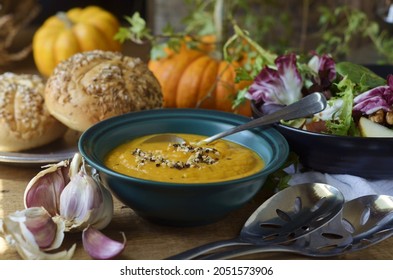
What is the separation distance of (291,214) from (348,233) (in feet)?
0.40

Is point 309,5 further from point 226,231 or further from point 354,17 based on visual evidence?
point 226,231

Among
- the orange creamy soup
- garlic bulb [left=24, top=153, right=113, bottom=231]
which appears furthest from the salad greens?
garlic bulb [left=24, top=153, right=113, bottom=231]

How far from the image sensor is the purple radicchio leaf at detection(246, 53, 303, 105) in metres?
1.51

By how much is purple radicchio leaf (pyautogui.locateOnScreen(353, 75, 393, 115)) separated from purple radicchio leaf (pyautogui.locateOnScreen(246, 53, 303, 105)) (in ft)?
0.60

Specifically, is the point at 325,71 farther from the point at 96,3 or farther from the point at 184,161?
the point at 96,3

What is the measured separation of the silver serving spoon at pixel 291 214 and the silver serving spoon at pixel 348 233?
0.02m

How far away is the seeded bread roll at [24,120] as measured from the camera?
1.56 m

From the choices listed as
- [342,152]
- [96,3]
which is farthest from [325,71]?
[96,3]

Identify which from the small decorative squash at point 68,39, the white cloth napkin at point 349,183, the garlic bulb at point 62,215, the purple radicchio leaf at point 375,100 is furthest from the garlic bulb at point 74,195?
the small decorative squash at point 68,39

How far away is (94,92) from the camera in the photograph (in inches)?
62.6

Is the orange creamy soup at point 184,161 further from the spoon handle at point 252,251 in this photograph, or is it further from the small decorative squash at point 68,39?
the small decorative squash at point 68,39

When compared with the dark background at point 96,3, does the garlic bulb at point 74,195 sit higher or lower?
higher

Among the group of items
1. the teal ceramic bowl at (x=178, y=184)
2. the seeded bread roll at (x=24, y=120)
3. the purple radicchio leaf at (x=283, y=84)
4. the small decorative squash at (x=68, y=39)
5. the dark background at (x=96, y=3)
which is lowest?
the dark background at (x=96, y=3)

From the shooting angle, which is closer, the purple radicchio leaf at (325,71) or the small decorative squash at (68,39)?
the purple radicchio leaf at (325,71)
